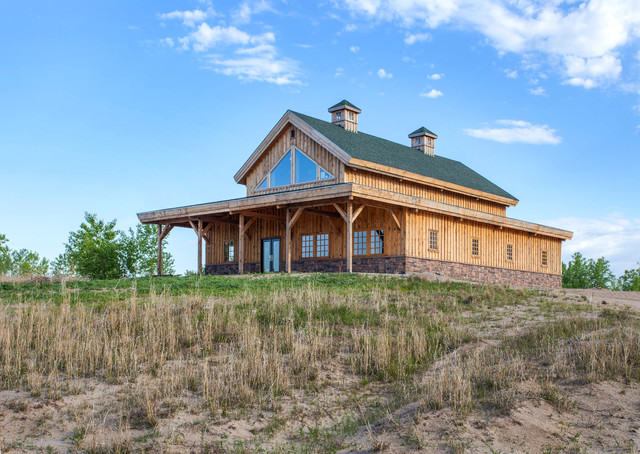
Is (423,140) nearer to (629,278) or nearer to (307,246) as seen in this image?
(307,246)

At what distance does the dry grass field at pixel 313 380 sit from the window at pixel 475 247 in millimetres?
15179

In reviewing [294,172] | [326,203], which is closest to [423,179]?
[294,172]

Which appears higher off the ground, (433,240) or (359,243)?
(433,240)

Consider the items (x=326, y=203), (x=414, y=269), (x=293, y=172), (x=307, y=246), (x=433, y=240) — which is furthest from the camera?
(x=293, y=172)

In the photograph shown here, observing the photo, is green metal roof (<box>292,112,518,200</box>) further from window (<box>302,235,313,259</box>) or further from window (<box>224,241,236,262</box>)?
window (<box>224,241,236,262</box>)

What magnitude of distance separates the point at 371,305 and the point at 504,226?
57.8ft

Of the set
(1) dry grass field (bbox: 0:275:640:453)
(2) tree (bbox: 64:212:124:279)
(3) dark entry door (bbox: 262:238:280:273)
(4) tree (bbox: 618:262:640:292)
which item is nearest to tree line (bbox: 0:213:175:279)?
(2) tree (bbox: 64:212:124:279)

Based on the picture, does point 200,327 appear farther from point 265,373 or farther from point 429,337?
point 429,337

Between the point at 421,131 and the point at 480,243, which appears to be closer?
the point at 480,243

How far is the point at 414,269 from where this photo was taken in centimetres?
2412

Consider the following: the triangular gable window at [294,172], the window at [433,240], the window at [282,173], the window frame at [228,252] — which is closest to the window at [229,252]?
the window frame at [228,252]

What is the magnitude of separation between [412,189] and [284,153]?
21.1ft

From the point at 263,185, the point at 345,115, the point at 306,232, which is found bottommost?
the point at 306,232

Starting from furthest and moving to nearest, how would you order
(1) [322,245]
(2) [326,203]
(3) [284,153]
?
(3) [284,153] < (1) [322,245] < (2) [326,203]
